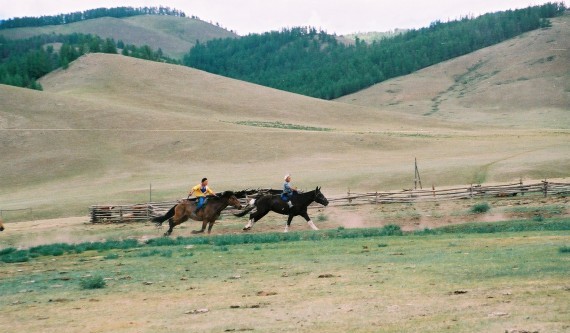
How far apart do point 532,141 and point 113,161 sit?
4542 centimetres

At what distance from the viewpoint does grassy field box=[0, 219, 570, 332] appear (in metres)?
13.0

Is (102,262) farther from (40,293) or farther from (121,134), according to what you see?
(121,134)

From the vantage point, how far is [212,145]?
85.9 meters

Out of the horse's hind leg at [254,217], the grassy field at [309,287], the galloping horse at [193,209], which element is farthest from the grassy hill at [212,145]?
the grassy field at [309,287]

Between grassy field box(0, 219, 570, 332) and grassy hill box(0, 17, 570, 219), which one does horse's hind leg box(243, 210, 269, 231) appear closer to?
grassy field box(0, 219, 570, 332)

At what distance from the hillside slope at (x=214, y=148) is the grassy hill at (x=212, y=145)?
0.15 m

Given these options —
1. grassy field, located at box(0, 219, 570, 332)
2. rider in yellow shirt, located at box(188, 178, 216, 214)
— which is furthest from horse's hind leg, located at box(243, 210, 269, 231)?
grassy field, located at box(0, 219, 570, 332)

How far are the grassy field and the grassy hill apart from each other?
101 feet

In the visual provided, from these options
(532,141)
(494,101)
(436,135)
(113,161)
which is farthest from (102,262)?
(494,101)

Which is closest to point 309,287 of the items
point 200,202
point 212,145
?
point 200,202

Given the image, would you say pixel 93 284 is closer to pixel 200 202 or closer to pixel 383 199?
pixel 200 202

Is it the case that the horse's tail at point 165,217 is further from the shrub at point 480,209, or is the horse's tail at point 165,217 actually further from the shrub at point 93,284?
the shrub at point 93,284

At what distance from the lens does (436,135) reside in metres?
99.4

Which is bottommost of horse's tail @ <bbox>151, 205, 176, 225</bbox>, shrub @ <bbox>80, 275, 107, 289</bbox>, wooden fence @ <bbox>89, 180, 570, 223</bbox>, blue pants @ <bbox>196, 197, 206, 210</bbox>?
wooden fence @ <bbox>89, 180, 570, 223</bbox>
